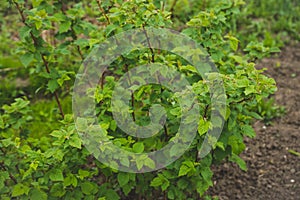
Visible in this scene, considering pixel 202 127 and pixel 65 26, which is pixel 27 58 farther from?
pixel 202 127

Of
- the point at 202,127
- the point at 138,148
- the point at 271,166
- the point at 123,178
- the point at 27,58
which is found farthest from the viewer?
the point at 271,166

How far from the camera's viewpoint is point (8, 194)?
9.21 ft

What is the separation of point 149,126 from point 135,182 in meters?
0.36

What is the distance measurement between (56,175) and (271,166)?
1.54 meters

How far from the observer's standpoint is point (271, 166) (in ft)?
10.7

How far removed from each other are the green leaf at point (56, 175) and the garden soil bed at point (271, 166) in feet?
3.63

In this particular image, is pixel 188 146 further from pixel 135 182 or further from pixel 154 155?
pixel 135 182

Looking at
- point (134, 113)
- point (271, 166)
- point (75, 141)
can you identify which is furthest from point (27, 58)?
point (271, 166)

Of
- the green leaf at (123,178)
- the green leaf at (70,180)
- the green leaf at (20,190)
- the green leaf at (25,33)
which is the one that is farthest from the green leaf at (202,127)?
the green leaf at (25,33)

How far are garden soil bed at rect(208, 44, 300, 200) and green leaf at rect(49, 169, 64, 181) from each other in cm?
111

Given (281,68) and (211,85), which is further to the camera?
(281,68)

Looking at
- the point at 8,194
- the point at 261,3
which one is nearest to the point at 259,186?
the point at 8,194

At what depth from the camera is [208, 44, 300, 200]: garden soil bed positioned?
307cm

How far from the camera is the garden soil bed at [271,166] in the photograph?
3.07 m
